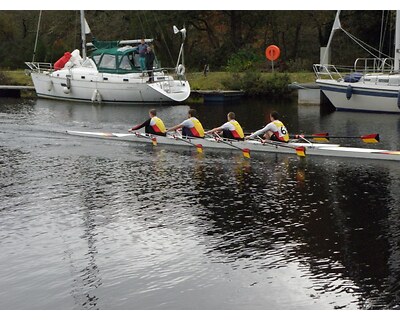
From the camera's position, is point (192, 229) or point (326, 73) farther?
point (326, 73)

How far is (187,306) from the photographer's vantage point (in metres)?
12.7

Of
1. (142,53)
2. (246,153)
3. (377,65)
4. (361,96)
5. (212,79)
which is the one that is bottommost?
(246,153)

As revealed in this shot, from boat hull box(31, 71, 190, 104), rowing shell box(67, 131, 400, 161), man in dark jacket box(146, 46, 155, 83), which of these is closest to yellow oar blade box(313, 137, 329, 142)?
rowing shell box(67, 131, 400, 161)

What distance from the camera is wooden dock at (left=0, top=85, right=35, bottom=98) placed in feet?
167

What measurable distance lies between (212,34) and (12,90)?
17.5 metres

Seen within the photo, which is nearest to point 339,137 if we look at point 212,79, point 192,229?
point 192,229

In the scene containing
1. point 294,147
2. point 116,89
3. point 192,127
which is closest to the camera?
point 294,147

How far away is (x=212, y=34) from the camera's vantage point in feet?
193

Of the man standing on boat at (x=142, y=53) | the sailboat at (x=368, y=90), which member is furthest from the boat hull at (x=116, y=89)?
the sailboat at (x=368, y=90)

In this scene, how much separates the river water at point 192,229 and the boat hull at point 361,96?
11227 millimetres

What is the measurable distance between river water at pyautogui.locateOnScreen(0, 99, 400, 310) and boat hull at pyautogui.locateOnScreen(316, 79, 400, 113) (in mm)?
11227

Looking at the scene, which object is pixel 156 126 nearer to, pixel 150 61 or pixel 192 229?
pixel 192 229

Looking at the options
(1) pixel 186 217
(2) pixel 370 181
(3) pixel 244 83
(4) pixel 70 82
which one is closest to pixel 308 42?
(3) pixel 244 83

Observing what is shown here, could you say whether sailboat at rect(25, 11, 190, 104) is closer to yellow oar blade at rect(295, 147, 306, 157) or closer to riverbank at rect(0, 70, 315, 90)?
riverbank at rect(0, 70, 315, 90)
